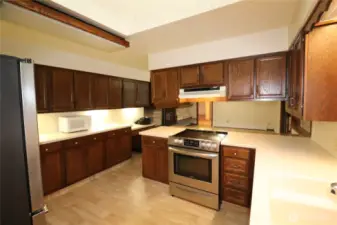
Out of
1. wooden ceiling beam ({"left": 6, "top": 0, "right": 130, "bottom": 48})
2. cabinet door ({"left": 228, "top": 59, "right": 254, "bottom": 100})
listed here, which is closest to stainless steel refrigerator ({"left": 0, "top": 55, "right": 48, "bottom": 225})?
wooden ceiling beam ({"left": 6, "top": 0, "right": 130, "bottom": 48})

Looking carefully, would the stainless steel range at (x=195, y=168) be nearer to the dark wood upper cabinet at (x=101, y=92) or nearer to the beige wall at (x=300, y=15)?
the beige wall at (x=300, y=15)

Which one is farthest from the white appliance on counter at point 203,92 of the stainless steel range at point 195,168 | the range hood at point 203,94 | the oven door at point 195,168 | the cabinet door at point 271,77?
the oven door at point 195,168

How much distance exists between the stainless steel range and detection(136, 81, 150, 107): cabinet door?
2.35m

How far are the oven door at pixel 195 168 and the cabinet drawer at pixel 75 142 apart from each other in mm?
1650

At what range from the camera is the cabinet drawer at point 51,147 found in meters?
2.40

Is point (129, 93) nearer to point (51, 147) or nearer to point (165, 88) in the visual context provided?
point (165, 88)

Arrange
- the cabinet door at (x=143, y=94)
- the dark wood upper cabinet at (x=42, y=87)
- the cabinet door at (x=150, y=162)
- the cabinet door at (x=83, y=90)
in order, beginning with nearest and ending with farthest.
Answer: the dark wood upper cabinet at (x=42, y=87) < the cabinet door at (x=150, y=162) < the cabinet door at (x=83, y=90) < the cabinet door at (x=143, y=94)

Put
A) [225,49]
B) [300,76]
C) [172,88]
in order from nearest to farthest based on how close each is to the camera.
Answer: [300,76]
[225,49]
[172,88]

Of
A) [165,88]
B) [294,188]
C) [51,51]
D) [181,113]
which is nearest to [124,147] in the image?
[181,113]

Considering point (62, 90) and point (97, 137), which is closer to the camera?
point (62, 90)

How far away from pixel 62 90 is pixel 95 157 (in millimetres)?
1396

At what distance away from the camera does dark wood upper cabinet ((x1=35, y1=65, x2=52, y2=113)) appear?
8.20ft

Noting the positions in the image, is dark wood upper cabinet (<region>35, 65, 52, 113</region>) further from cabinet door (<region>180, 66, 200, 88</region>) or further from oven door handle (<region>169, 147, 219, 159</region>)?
cabinet door (<region>180, 66, 200, 88</region>)

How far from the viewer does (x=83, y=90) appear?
316 cm
